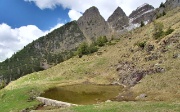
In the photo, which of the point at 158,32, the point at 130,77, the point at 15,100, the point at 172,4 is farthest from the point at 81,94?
the point at 172,4

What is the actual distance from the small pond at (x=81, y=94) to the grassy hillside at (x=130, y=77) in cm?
338

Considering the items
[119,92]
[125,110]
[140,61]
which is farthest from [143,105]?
[140,61]

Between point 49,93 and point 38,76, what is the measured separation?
115 ft

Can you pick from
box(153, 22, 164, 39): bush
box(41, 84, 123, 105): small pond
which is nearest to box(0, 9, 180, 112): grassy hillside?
box(41, 84, 123, 105): small pond

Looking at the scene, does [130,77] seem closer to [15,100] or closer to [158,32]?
[15,100]

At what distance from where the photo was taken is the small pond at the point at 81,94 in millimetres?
53362

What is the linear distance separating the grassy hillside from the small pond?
338cm

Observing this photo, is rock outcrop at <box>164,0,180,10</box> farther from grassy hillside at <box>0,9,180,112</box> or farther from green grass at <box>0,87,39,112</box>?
green grass at <box>0,87,39,112</box>

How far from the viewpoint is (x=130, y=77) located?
7062 cm

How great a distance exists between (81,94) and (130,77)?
16909mm

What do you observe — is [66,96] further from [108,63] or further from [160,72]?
[108,63]

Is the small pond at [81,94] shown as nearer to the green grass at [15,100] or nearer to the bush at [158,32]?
the green grass at [15,100]

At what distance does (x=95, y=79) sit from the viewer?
8069 centimetres

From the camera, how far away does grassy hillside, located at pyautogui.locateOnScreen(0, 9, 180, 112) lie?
123 feet
